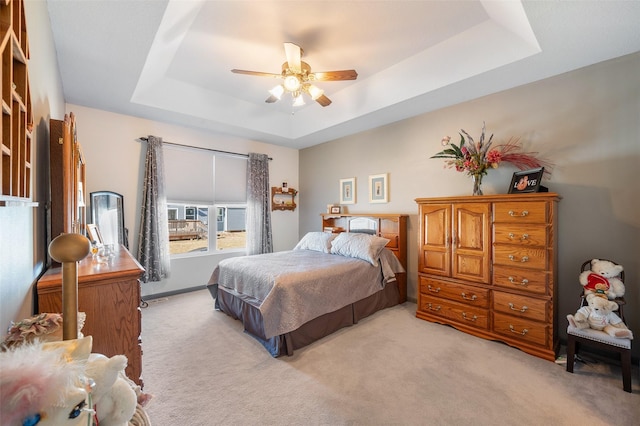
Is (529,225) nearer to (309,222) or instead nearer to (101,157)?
(309,222)

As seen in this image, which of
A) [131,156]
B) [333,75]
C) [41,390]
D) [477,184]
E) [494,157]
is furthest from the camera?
[131,156]

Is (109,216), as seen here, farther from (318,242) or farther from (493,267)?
(493,267)

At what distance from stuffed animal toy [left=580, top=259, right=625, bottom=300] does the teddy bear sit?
0.22 ft

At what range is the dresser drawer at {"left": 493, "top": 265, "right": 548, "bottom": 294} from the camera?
2371 millimetres

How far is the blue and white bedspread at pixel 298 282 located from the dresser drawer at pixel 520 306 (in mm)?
1163

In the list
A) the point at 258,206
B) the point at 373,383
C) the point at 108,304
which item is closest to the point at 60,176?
the point at 108,304

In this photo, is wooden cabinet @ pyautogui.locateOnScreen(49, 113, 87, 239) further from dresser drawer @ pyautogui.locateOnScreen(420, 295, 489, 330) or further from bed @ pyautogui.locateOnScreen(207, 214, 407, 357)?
dresser drawer @ pyautogui.locateOnScreen(420, 295, 489, 330)

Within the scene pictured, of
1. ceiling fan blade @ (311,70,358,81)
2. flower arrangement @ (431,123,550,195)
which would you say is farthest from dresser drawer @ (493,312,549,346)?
ceiling fan blade @ (311,70,358,81)

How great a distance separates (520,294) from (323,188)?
3.46 m

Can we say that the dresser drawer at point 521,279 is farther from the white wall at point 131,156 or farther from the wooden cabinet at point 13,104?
the white wall at point 131,156

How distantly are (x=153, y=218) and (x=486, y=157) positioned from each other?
4341mm

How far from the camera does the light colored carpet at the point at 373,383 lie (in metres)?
1.71

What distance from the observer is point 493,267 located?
265 cm

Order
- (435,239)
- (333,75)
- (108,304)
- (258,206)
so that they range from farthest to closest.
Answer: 1. (258,206)
2. (435,239)
3. (333,75)
4. (108,304)
